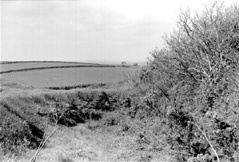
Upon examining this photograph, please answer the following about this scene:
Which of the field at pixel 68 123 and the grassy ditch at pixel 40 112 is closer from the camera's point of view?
the field at pixel 68 123

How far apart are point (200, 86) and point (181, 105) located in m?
1.25

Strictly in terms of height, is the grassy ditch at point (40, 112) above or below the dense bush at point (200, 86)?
below

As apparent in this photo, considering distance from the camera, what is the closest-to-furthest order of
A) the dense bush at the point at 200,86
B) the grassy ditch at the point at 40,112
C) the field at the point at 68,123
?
1. the dense bush at the point at 200,86
2. the field at the point at 68,123
3. the grassy ditch at the point at 40,112

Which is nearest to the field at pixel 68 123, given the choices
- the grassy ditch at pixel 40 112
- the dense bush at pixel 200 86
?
the grassy ditch at pixel 40 112

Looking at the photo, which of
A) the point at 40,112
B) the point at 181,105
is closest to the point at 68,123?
the point at 40,112

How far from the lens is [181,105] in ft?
39.7

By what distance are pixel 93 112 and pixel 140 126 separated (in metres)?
4.06

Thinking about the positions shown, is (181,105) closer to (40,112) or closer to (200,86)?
(200,86)

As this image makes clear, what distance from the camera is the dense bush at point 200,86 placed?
9.04m

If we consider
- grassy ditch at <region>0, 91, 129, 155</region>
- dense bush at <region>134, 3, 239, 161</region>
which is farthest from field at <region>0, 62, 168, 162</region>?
dense bush at <region>134, 3, 239, 161</region>

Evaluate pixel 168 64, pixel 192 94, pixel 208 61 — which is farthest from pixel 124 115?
pixel 208 61

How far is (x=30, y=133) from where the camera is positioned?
14.0 meters

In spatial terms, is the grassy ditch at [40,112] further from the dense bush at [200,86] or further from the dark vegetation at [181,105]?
the dense bush at [200,86]

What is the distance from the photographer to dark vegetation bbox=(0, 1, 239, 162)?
9412 mm
